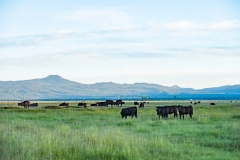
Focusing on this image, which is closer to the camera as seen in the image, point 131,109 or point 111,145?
point 111,145

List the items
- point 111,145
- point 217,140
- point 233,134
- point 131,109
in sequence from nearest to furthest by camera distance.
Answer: point 111,145 < point 217,140 < point 233,134 < point 131,109

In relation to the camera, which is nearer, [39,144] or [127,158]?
[127,158]

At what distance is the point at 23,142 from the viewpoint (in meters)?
14.4

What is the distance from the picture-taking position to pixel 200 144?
17062mm

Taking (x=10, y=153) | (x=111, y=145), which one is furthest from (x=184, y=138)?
(x=10, y=153)

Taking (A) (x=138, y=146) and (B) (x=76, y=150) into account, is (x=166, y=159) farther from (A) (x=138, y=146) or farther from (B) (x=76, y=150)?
(B) (x=76, y=150)

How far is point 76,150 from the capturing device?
43.2 feet

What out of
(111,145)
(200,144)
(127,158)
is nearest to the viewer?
(127,158)

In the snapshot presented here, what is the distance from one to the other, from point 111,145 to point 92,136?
2497 millimetres

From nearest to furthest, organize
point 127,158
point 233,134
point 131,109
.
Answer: point 127,158, point 233,134, point 131,109

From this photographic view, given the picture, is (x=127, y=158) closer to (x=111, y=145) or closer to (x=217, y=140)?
(x=111, y=145)

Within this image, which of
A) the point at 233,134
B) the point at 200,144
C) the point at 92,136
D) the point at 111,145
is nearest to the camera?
the point at 111,145

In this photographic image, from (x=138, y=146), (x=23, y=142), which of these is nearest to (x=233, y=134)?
(x=138, y=146)

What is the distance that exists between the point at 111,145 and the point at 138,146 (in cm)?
136
